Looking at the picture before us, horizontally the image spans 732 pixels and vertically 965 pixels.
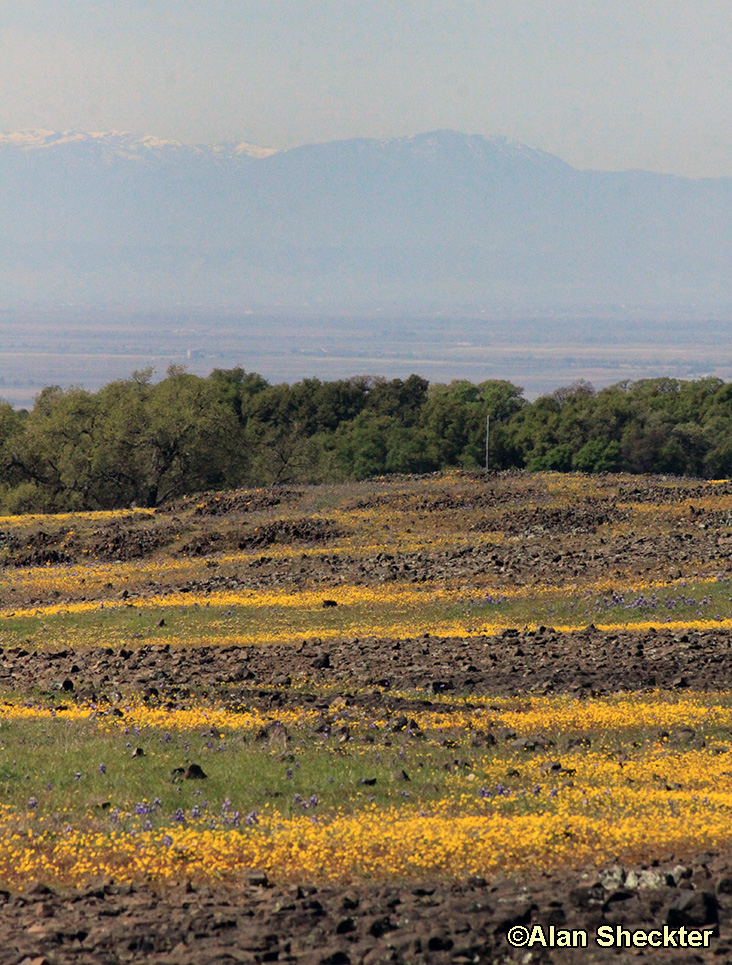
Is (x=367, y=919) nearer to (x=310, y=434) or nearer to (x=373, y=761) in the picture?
(x=373, y=761)

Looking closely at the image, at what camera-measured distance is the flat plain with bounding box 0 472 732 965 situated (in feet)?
32.4

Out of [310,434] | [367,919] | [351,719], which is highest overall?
[310,434]

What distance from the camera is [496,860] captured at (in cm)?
1109

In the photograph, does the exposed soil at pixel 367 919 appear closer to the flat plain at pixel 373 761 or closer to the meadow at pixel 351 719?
the flat plain at pixel 373 761

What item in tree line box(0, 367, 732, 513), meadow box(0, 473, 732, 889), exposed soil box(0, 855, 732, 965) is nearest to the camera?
exposed soil box(0, 855, 732, 965)

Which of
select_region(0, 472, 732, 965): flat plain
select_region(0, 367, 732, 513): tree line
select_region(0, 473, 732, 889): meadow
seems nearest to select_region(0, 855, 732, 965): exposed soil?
select_region(0, 472, 732, 965): flat plain

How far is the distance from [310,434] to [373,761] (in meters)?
98.0

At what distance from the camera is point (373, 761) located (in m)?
15.2

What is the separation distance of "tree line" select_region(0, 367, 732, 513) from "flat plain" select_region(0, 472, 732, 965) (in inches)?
1678

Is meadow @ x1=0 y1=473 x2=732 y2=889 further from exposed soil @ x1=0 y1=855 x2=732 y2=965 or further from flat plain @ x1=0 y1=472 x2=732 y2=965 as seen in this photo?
exposed soil @ x1=0 y1=855 x2=732 y2=965

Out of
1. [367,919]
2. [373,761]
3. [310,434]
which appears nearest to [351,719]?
[373,761]

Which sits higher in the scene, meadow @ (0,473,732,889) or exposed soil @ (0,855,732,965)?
exposed soil @ (0,855,732,965)

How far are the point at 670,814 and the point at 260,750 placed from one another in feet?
18.9

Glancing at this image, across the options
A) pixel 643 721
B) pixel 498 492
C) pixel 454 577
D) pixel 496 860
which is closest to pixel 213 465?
pixel 498 492
